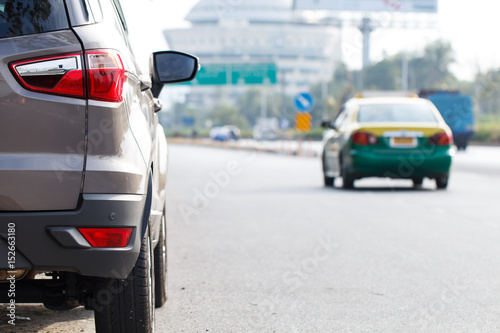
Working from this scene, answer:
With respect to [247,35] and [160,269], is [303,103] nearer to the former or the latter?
[160,269]

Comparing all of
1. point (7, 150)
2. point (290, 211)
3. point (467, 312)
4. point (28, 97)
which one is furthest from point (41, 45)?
point (290, 211)

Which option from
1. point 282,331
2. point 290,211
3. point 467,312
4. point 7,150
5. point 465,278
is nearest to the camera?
point 7,150

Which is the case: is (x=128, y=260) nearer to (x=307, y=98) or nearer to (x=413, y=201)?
(x=413, y=201)

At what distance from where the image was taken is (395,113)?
48.0 feet

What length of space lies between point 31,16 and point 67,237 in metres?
0.78

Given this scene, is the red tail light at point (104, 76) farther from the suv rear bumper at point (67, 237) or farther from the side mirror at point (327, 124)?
the side mirror at point (327, 124)

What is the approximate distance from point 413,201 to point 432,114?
2.56 metres

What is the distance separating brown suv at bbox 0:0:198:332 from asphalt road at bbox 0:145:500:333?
140 cm

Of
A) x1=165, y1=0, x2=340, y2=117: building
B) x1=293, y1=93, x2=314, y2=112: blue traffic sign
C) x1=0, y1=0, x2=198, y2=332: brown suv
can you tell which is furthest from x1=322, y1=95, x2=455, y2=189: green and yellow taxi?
x1=165, y1=0, x2=340, y2=117: building

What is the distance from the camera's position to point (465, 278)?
6.09m

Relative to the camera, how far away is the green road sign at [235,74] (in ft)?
190

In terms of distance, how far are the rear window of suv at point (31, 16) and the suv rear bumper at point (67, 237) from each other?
606 millimetres

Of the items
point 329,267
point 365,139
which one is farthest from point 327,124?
point 329,267

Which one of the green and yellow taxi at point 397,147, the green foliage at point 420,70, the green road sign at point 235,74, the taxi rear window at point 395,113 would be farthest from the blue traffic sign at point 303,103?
the green foliage at point 420,70
